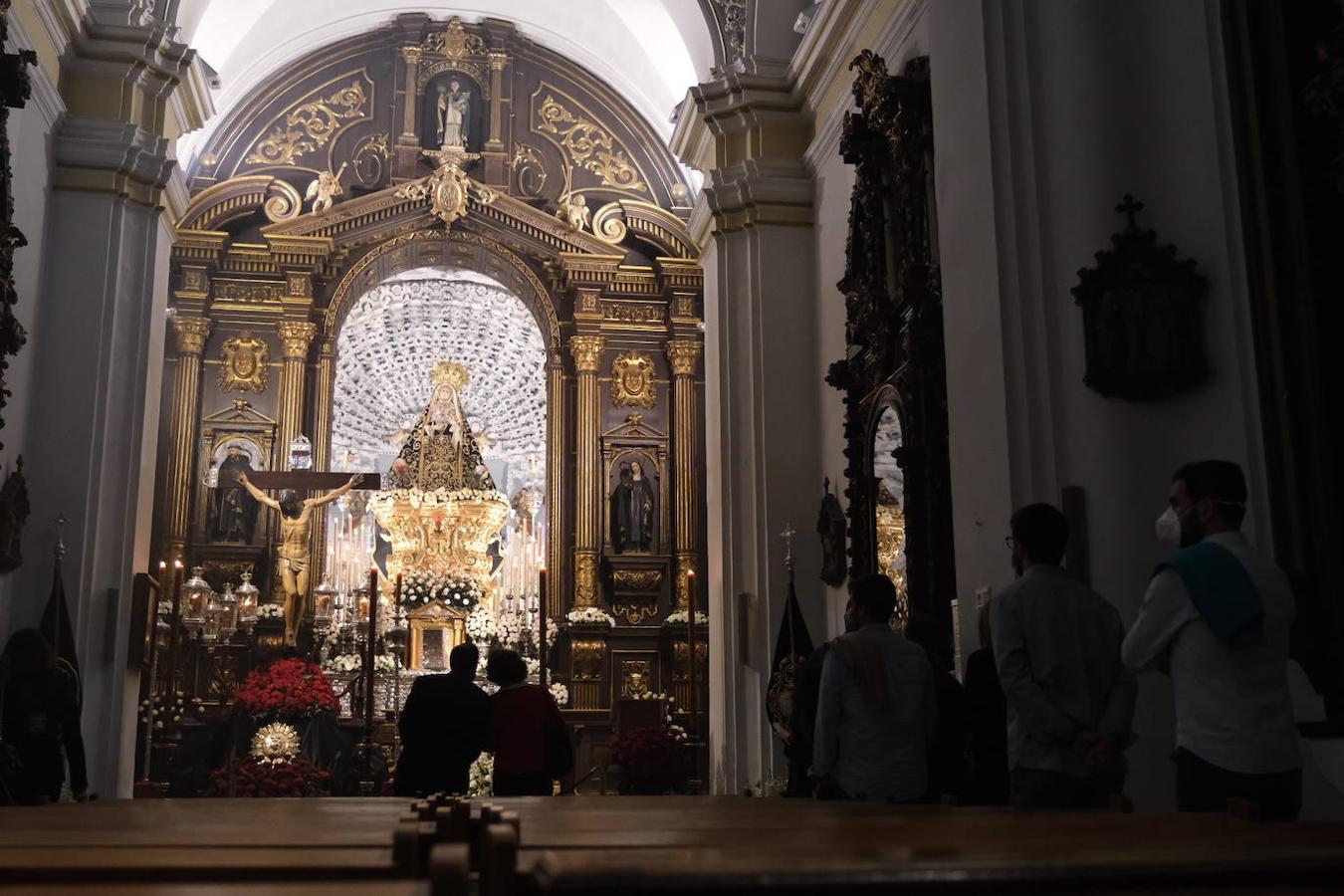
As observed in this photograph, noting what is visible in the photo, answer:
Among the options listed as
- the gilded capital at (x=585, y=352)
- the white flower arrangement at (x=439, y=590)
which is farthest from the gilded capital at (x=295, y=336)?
the gilded capital at (x=585, y=352)

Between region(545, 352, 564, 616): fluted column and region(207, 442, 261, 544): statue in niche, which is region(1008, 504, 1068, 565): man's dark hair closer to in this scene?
region(545, 352, 564, 616): fluted column

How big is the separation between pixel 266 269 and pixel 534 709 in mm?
9683

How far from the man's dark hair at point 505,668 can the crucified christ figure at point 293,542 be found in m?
7.54

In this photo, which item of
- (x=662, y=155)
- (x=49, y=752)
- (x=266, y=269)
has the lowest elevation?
(x=49, y=752)

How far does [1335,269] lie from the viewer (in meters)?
4.45

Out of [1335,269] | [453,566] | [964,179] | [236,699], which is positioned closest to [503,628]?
[453,566]

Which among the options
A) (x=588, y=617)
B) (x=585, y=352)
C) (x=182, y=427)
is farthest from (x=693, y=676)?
(x=182, y=427)

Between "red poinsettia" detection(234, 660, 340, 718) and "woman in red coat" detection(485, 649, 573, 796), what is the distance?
436 centimetres

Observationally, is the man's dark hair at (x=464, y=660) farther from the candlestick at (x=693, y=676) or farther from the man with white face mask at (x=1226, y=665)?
the man with white face mask at (x=1226, y=665)

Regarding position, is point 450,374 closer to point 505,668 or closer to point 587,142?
point 587,142

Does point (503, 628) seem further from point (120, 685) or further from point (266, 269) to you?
point (120, 685)

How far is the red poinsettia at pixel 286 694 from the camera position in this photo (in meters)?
9.72

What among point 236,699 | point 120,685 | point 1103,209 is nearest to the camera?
point 1103,209

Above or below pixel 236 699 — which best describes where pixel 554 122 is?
above
